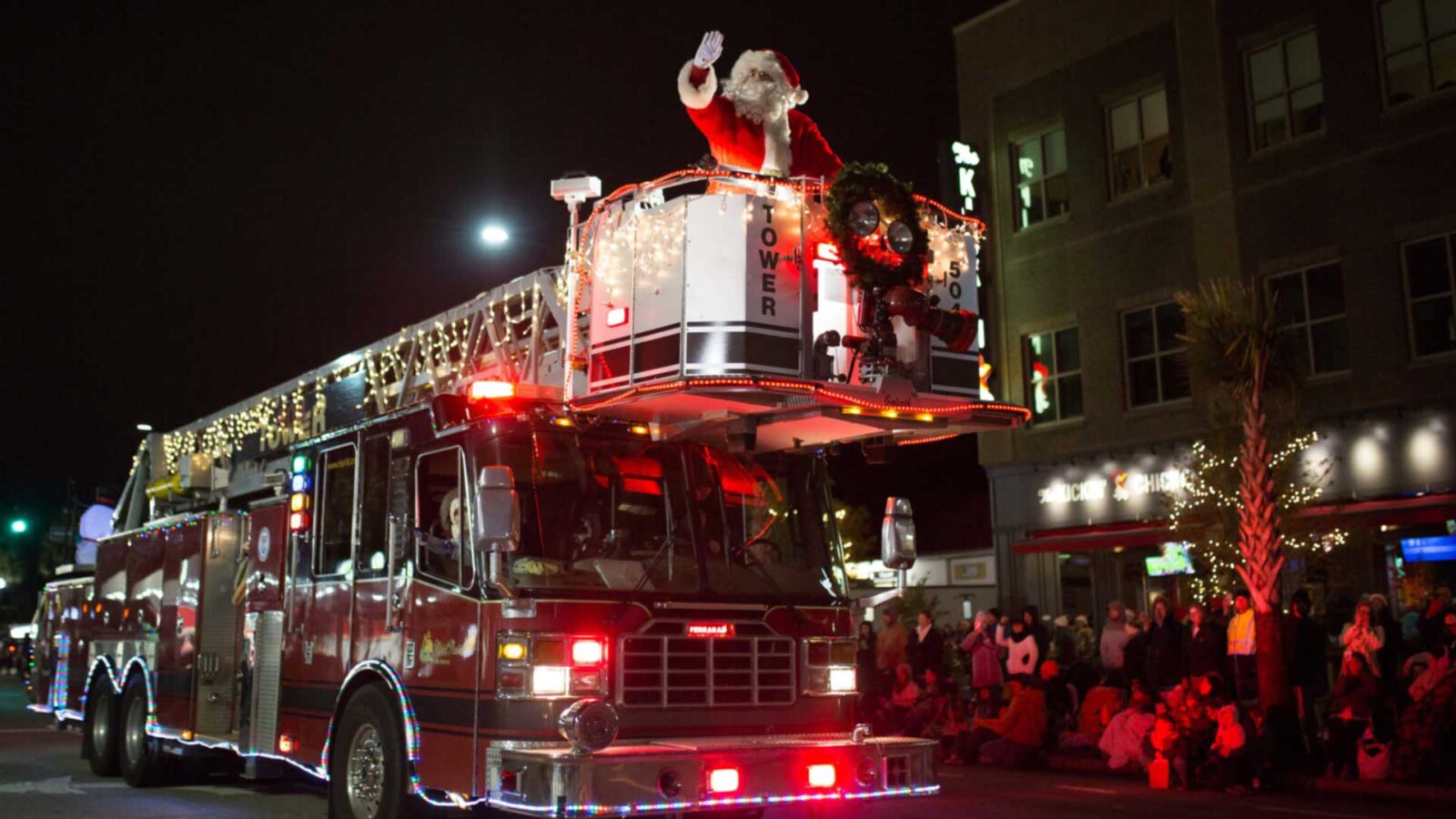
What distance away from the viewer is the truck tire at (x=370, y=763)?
8.19 m

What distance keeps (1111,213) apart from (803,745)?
63.2 feet

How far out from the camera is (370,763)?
865cm

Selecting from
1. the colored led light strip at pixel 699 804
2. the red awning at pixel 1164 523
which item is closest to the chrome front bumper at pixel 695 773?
the colored led light strip at pixel 699 804

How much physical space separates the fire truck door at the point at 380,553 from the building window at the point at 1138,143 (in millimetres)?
18531

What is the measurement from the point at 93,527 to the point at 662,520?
11511 mm

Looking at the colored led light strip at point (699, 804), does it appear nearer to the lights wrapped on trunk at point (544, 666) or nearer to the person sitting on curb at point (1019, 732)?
the lights wrapped on trunk at point (544, 666)

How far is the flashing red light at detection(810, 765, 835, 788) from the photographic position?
7.65m

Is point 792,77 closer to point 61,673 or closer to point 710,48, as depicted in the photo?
point 710,48

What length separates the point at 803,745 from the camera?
768 cm

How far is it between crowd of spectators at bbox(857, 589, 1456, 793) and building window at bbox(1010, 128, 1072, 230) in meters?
9.61

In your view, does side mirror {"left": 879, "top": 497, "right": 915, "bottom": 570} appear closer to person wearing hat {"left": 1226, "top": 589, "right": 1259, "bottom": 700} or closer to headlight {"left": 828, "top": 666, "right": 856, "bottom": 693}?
headlight {"left": 828, "top": 666, "right": 856, "bottom": 693}

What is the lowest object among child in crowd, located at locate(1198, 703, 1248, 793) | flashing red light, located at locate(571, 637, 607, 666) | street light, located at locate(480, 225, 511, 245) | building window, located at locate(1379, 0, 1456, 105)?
child in crowd, located at locate(1198, 703, 1248, 793)

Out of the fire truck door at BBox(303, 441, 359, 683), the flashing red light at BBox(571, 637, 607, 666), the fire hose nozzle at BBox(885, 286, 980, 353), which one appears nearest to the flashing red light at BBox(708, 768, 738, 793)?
the flashing red light at BBox(571, 637, 607, 666)

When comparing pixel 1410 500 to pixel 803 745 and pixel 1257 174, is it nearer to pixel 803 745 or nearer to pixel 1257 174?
pixel 1257 174
